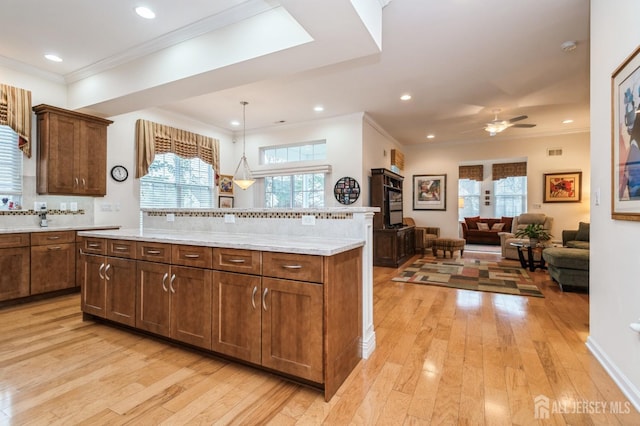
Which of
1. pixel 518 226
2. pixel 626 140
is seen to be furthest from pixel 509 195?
pixel 626 140

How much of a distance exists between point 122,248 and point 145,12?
2158 millimetres

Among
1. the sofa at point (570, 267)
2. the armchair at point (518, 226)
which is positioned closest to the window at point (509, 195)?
the armchair at point (518, 226)

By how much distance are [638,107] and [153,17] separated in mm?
3758

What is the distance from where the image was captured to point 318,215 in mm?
2436

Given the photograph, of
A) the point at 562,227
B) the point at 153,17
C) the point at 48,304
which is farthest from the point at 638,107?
the point at 562,227

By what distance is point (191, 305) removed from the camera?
229 centimetres

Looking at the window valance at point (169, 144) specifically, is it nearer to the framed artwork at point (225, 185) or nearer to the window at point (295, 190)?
the framed artwork at point (225, 185)

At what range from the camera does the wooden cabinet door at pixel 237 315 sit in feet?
6.62

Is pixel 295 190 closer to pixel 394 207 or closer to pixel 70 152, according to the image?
pixel 394 207

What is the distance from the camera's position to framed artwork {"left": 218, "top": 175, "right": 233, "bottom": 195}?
21.7 ft

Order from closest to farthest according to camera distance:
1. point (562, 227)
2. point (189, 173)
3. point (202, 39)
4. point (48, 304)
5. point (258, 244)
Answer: point (258, 244)
point (202, 39)
point (48, 304)
point (189, 173)
point (562, 227)

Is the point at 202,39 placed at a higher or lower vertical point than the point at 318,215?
higher

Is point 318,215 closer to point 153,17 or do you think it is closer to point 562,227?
point 153,17

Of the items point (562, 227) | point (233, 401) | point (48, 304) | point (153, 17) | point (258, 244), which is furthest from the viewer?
point (562, 227)
